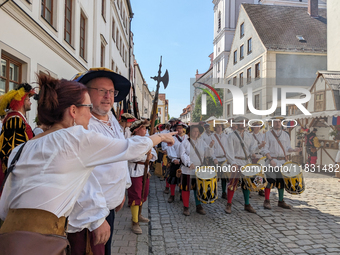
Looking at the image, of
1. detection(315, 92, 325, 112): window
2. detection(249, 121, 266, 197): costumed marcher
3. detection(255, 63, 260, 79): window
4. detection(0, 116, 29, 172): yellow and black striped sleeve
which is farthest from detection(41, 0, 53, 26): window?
detection(255, 63, 260, 79): window

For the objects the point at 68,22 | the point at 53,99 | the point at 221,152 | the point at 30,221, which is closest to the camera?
the point at 30,221

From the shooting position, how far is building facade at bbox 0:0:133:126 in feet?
18.9

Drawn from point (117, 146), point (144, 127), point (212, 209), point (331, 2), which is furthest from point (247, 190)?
point (331, 2)

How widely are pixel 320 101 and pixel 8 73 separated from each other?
37.4 ft

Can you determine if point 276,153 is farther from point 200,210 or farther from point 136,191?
point 136,191

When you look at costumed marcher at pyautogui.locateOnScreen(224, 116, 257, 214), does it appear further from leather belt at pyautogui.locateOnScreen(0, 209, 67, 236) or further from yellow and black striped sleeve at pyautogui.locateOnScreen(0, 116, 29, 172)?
leather belt at pyautogui.locateOnScreen(0, 209, 67, 236)

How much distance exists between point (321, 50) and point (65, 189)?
2583 cm

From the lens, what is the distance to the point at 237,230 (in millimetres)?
4715

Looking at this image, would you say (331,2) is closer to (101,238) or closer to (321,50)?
(321,50)

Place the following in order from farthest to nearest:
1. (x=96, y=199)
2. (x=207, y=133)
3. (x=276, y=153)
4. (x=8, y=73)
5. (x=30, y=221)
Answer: (x=207, y=133) < (x=276, y=153) < (x=8, y=73) < (x=96, y=199) < (x=30, y=221)

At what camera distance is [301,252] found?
3775 millimetres

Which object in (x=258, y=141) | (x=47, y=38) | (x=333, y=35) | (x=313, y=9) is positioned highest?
(x=313, y=9)


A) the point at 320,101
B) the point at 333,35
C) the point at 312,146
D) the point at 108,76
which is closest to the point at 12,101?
the point at 108,76

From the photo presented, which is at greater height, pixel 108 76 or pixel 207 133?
pixel 108 76
